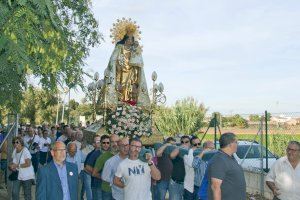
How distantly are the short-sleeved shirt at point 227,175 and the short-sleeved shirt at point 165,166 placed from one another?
409cm

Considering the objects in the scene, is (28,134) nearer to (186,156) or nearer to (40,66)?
(186,156)

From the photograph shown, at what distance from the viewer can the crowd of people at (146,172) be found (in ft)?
18.2

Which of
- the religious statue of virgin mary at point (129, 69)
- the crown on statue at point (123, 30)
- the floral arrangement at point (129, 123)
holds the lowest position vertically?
the floral arrangement at point (129, 123)

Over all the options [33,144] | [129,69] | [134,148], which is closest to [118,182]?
[134,148]

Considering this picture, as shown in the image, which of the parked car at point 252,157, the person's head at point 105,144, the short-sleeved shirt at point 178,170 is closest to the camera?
the person's head at point 105,144

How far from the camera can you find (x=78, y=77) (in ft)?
25.6

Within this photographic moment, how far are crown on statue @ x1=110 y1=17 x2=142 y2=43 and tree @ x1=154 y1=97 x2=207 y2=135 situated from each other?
490 cm

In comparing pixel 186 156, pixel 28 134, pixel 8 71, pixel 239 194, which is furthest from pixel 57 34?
pixel 28 134

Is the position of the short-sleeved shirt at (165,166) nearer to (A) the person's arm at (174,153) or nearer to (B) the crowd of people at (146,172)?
(B) the crowd of people at (146,172)

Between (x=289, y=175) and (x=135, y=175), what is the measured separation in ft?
6.99

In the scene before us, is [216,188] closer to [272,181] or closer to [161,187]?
[272,181]

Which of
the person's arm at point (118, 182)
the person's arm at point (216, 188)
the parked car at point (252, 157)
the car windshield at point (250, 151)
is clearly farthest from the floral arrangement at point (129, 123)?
the person's arm at point (216, 188)

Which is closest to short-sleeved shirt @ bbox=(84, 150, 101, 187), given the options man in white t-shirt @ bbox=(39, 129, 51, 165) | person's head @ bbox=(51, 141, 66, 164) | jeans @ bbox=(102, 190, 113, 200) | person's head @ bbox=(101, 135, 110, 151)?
person's head @ bbox=(101, 135, 110, 151)

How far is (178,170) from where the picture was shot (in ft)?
31.3
